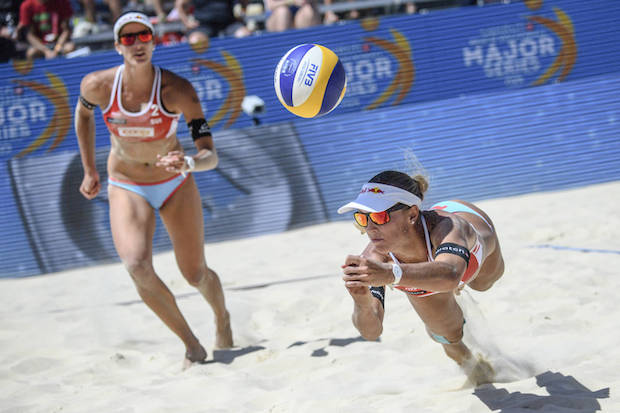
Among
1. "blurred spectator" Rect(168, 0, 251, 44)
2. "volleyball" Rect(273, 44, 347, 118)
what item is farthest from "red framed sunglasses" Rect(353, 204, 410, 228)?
"blurred spectator" Rect(168, 0, 251, 44)

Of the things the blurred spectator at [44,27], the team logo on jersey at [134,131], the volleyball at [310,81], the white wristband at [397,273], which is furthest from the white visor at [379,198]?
the blurred spectator at [44,27]

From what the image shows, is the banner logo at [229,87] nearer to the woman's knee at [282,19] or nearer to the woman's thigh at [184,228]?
the woman's knee at [282,19]

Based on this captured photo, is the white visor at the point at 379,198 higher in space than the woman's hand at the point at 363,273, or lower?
higher

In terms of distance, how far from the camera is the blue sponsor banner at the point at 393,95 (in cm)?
731

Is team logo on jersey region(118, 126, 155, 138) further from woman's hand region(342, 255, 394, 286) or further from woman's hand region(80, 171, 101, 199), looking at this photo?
woman's hand region(342, 255, 394, 286)

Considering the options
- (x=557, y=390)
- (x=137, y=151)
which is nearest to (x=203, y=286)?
(x=137, y=151)

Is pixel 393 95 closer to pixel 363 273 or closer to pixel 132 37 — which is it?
pixel 132 37

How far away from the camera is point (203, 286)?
4203 millimetres

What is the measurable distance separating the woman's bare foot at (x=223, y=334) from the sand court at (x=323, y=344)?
68 mm

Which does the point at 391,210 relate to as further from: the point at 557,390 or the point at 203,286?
the point at 203,286

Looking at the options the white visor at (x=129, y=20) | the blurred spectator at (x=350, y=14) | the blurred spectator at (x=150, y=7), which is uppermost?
the blurred spectator at (x=150, y=7)

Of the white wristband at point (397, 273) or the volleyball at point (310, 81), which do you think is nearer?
the white wristband at point (397, 273)

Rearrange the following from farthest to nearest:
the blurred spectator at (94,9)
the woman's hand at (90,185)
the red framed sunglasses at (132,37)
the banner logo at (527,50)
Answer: the blurred spectator at (94,9)
the banner logo at (527,50)
the woman's hand at (90,185)
the red framed sunglasses at (132,37)

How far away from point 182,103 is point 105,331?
6.48 feet
